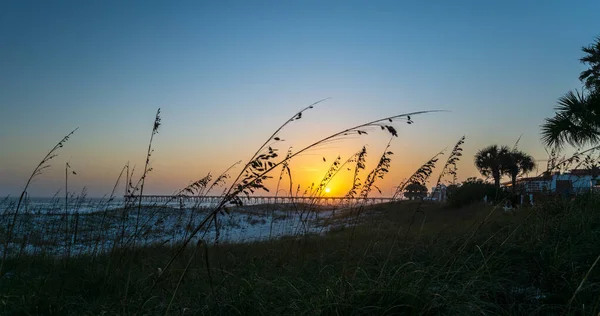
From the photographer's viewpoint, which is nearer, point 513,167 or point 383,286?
point 383,286

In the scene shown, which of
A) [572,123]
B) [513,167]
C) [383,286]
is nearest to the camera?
[383,286]

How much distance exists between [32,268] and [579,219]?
6761 mm

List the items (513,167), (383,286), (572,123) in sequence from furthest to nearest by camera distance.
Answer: (572,123) < (513,167) < (383,286)

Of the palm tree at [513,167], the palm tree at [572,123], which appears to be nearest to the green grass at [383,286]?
the palm tree at [513,167]

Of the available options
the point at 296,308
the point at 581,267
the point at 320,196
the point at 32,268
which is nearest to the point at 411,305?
the point at 296,308

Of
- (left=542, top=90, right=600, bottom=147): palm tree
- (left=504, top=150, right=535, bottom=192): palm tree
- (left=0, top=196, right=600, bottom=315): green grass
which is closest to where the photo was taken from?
(left=0, top=196, right=600, bottom=315): green grass

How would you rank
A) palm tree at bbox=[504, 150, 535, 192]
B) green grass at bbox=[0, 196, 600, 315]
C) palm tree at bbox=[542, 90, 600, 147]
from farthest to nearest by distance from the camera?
palm tree at bbox=[542, 90, 600, 147] → palm tree at bbox=[504, 150, 535, 192] → green grass at bbox=[0, 196, 600, 315]

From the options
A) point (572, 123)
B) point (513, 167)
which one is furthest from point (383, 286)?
point (572, 123)

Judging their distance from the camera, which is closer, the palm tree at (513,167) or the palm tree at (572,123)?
the palm tree at (513,167)

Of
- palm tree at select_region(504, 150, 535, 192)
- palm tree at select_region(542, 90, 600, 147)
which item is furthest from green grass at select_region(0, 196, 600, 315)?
palm tree at select_region(542, 90, 600, 147)

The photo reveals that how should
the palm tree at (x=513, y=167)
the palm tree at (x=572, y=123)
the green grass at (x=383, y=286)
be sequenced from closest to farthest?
the green grass at (x=383, y=286) < the palm tree at (x=513, y=167) < the palm tree at (x=572, y=123)

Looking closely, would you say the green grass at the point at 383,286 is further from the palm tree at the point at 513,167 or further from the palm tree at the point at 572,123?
the palm tree at the point at 572,123

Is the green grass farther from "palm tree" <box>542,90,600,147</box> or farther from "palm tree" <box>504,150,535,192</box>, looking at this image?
"palm tree" <box>542,90,600,147</box>

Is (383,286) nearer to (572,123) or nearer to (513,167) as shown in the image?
(513,167)
